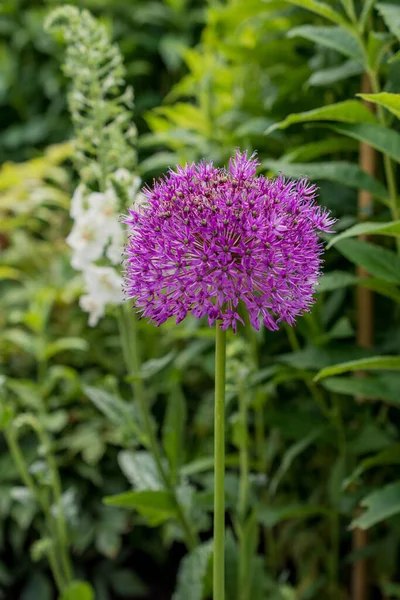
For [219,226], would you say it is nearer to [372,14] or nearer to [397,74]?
[397,74]

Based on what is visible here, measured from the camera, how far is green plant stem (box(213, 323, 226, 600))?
2.61ft

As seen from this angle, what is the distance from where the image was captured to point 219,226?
73 cm

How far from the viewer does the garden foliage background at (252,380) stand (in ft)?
4.17

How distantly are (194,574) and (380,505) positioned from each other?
1.25 feet

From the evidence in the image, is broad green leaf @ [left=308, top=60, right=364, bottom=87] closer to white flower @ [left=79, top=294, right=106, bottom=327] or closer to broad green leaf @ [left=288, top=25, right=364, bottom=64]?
broad green leaf @ [left=288, top=25, right=364, bottom=64]

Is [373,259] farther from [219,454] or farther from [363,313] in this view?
[219,454]

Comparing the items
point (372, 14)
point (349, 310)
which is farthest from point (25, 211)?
point (372, 14)

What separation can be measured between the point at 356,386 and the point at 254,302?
0.56 m

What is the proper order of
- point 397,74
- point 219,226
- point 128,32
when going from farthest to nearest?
point 128,32, point 397,74, point 219,226

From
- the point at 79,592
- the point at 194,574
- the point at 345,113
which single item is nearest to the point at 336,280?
the point at 345,113

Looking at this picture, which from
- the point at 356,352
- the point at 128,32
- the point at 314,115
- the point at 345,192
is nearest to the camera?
the point at 314,115

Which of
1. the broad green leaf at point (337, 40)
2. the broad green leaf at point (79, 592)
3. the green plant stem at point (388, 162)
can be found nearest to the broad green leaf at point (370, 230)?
the green plant stem at point (388, 162)

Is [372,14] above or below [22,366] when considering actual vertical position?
above

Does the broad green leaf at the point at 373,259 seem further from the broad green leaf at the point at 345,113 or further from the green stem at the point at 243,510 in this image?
the green stem at the point at 243,510
